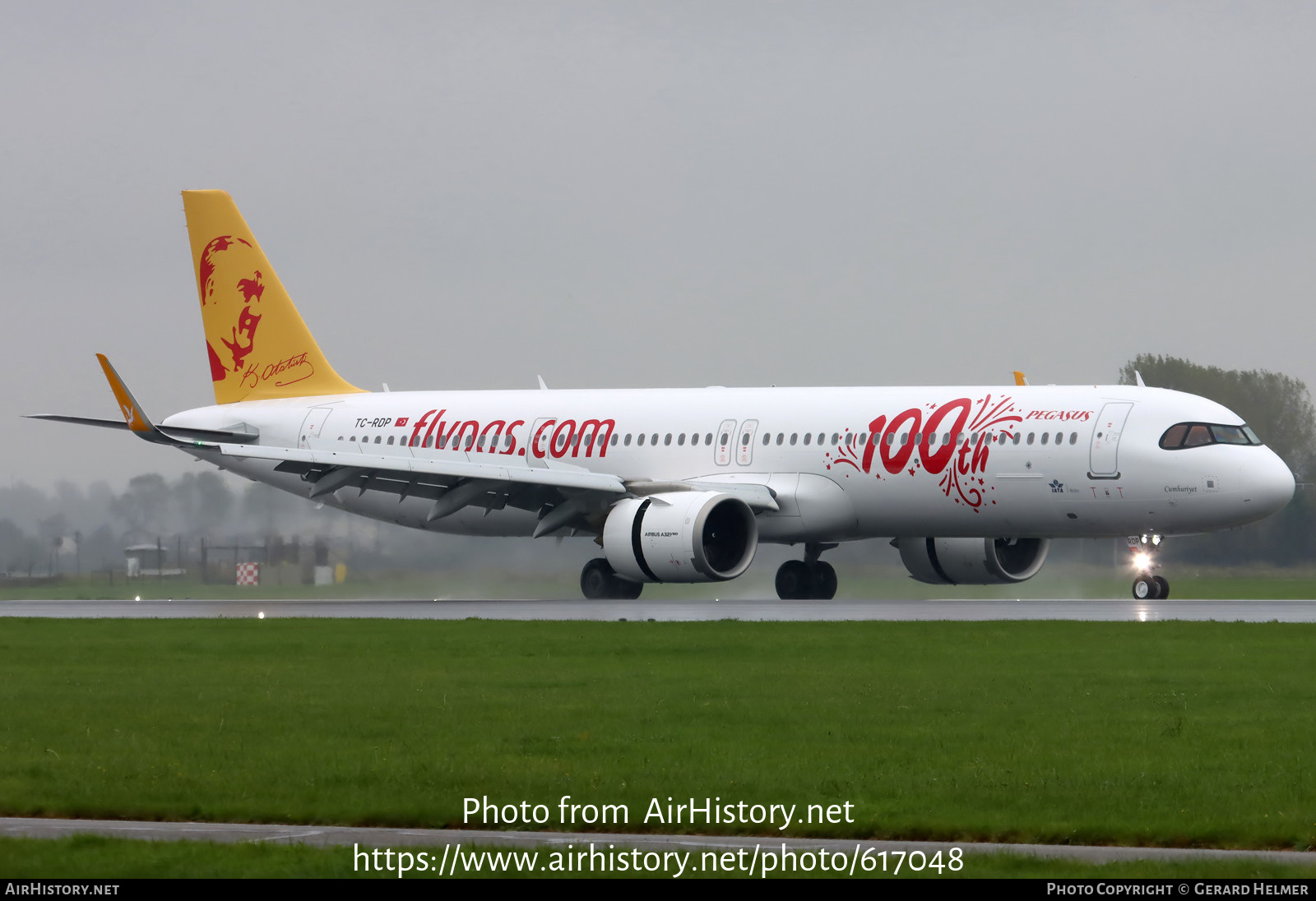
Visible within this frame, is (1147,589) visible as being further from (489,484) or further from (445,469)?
(445,469)

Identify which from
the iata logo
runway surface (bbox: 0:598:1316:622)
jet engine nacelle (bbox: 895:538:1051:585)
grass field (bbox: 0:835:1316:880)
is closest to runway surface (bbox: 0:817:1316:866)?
grass field (bbox: 0:835:1316:880)

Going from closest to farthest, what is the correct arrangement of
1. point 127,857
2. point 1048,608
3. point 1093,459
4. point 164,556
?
point 127,857
point 1048,608
point 1093,459
point 164,556

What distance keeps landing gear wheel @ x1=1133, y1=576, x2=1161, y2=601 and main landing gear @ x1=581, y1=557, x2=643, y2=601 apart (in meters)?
9.67

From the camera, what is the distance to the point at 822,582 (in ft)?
129

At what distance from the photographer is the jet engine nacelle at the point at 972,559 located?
37.8m

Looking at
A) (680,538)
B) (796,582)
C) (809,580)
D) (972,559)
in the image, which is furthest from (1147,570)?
(680,538)

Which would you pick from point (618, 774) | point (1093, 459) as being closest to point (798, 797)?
point (618, 774)

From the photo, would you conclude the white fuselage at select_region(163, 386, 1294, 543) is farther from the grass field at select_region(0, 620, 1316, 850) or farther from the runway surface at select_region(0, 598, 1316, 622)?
the grass field at select_region(0, 620, 1316, 850)

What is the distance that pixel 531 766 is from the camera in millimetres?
13156

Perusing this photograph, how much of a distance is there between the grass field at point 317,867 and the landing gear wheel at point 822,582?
29465 millimetres

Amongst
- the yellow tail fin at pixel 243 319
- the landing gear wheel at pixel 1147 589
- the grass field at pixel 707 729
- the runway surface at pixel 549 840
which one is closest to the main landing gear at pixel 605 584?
the landing gear wheel at pixel 1147 589

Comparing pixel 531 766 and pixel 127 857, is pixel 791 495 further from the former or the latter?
pixel 127 857

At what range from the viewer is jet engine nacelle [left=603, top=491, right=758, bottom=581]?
34.1m

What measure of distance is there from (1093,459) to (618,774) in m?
22.0
